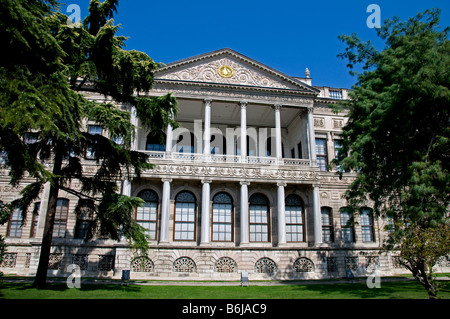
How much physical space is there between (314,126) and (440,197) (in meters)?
13.1

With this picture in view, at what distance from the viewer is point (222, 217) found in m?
24.3

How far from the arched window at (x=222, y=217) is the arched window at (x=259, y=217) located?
1432 mm

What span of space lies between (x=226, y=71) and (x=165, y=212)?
10.5 meters

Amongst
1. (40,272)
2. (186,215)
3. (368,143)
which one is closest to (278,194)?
(186,215)

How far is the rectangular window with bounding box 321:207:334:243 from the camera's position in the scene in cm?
2500

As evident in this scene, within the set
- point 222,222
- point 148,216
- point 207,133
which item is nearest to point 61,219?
point 148,216

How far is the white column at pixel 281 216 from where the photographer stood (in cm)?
2313

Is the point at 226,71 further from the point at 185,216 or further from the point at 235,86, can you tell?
the point at 185,216

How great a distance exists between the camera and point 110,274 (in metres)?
21.3

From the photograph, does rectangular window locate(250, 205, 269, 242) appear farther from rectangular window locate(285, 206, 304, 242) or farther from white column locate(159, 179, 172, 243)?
white column locate(159, 179, 172, 243)

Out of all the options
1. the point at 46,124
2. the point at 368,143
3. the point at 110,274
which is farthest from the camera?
the point at 110,274

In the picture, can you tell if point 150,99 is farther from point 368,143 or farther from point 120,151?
point 368,143

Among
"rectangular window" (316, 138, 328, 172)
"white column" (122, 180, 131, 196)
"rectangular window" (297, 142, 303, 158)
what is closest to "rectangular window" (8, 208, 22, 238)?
"white column" (122, 180, 131, 196)

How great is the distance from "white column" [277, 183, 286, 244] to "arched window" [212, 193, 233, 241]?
Result: 3.15 meters
